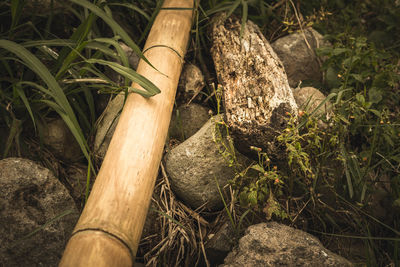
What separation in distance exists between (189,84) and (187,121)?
25 cm

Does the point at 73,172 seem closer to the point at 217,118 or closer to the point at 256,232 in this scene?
the point at 217,118

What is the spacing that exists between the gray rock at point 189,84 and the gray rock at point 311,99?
64cm

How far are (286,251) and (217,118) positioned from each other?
834 millimetres

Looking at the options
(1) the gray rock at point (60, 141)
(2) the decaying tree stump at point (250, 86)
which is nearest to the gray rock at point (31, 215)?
(1) the gray rock at point (60, 141)

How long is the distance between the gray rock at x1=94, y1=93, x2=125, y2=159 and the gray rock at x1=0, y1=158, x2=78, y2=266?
410 millimetres

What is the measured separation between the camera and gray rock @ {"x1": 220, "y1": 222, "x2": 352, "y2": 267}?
1375mm

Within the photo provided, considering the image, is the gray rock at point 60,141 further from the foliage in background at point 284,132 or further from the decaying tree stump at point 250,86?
the decaying tree stump at point 250,86

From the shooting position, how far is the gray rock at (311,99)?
6.23 ft

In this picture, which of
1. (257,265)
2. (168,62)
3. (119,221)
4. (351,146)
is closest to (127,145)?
(119,221)

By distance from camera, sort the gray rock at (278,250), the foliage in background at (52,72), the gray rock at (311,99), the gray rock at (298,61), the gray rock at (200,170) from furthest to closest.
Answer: the gray rock at (298,61)
the gray rock at (311,99)
the gray rock at (200,170)
the foliage in background at (52,72)
the gray rock at (278,250)

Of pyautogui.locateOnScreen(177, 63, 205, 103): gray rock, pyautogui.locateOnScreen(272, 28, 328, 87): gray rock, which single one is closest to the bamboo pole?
pyautogui.locateOnScreen(177, 63, 205, 103): gray rock

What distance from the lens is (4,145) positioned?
68.1 inches

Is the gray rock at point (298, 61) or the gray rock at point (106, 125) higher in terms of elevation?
the gray rock at point (298, 61)

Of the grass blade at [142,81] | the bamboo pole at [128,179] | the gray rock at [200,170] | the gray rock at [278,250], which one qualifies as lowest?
the gray rock at [278,250]
